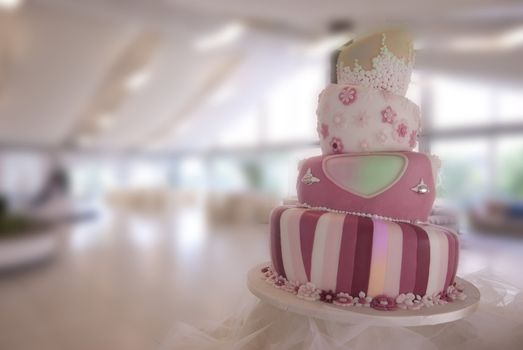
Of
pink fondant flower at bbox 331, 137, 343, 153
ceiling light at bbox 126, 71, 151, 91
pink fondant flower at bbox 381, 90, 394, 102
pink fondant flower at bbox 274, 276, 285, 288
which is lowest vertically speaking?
pink fondant flower at bbox 274, 276, 285, 288

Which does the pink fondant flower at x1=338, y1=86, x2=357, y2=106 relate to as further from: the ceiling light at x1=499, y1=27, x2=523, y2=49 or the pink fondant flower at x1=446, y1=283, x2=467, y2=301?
the ceiling light at x1=499, y1=27, x2=523, y2=49

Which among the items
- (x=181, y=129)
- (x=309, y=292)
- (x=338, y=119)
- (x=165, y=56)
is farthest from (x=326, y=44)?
(x=181, y=129)

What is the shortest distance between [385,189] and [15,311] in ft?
10.9

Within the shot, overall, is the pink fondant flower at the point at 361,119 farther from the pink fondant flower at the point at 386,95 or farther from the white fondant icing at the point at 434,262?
the white fondant icing at the point at 434,262

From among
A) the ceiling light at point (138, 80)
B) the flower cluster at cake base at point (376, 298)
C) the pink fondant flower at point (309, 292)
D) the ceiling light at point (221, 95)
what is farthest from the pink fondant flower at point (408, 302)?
the ceiling light at point (221, 95)

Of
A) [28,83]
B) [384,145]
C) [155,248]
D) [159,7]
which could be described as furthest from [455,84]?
[28,83]

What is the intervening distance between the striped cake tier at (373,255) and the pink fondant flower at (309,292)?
18mm

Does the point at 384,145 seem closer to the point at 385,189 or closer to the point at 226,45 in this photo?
the point at 385,189

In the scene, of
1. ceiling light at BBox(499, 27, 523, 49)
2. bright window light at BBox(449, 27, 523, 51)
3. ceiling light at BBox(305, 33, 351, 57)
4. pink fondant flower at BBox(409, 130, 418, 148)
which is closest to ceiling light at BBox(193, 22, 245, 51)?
ceiling light at BBox(305, 33, 351, 57)

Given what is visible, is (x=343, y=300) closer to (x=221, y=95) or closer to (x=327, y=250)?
(x=327, y=250)

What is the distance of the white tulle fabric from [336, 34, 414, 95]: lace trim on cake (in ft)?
2.66

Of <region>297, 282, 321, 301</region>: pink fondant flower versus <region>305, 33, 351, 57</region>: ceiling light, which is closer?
<region>297, 282, 321, 301</region>: pink fondant flower

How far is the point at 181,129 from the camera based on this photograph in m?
14.4

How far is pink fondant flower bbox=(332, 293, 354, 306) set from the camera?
1053 mm
